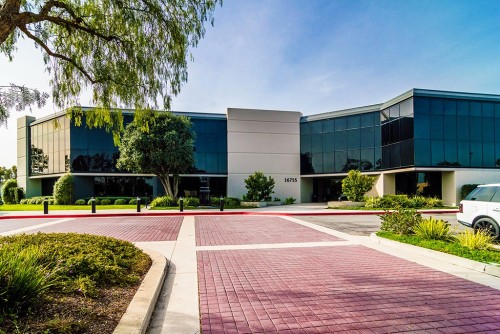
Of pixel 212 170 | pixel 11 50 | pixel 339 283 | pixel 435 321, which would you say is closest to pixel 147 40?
pixel 11 50

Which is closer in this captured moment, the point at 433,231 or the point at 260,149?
the point at 433,231

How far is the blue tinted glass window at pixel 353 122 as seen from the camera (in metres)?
29.7

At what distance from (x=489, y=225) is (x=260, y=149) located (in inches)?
899

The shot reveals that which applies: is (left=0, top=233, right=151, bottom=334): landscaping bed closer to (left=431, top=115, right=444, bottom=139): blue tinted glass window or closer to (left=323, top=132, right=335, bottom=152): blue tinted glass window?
(left=431, top=115, right=444, bottom=139): blue tinted glass window

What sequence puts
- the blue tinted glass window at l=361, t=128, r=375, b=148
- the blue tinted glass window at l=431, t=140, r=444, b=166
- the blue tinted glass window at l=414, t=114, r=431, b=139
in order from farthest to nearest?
1. the blue tinted glass window at l=361, t=128, r=375, b=148
2. the blue tinted glass window at l=431, t=140, r=444, b=166
3. the blue tinted glass window at l=414, t=114, r=431, b=139

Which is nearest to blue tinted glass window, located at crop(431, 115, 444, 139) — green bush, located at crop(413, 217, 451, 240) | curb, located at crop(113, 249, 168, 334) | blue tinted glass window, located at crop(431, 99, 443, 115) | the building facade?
blue tinted glass window, located at crop(431, 99, 443, 115)

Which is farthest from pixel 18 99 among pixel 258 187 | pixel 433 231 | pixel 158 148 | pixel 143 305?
pixel 258 187

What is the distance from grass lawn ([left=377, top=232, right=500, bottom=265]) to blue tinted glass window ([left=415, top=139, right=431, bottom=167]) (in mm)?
17737

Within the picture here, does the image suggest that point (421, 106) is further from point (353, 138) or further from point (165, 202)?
point (165, 202)

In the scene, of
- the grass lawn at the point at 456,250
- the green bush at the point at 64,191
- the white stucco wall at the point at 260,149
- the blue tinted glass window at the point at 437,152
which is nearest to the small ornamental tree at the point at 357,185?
the blue tinted glass window at the point at 437,152

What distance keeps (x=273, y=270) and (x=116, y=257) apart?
3117 mm

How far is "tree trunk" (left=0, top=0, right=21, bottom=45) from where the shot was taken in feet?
15.3

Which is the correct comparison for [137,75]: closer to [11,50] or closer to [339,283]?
[11,50]

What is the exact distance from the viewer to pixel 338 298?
15.4ft
